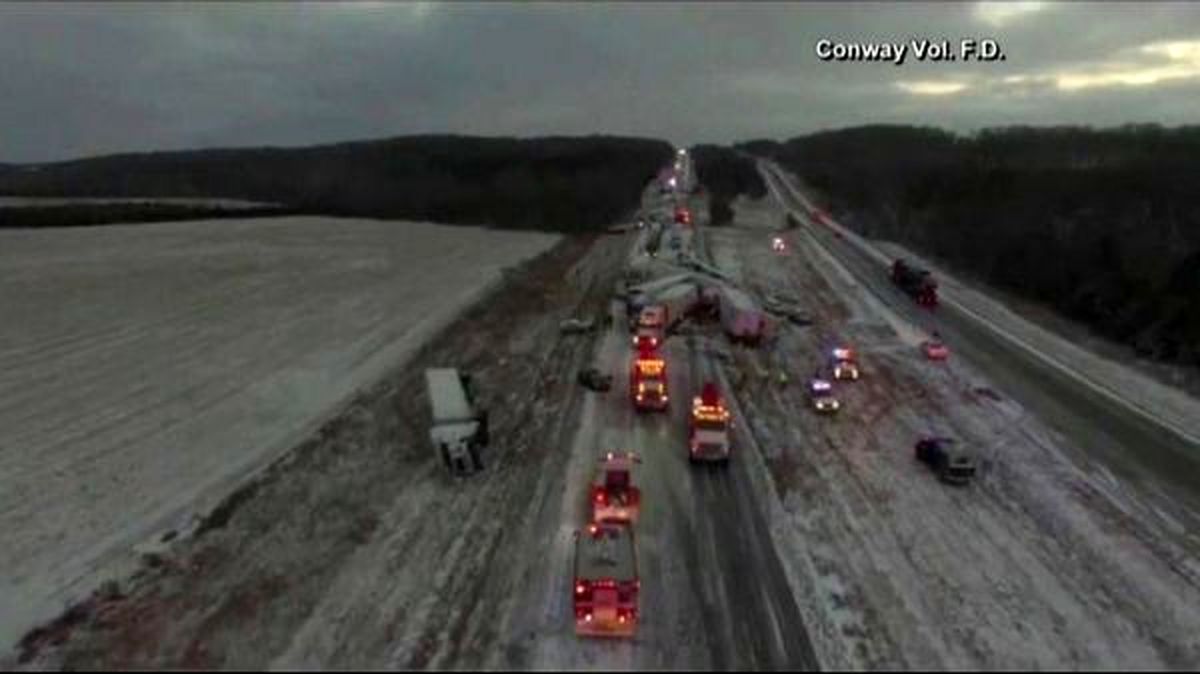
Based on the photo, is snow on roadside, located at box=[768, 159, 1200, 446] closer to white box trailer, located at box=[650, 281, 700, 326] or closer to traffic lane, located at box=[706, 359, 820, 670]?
white box trailer, located at box=[650, 281, 700, 326]

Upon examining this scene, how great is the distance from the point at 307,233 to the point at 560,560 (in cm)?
13203

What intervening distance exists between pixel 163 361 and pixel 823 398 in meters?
43.2

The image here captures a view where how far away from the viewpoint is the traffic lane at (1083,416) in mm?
51656

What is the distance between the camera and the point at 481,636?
107 feet

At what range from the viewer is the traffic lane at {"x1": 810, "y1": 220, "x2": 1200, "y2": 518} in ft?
169

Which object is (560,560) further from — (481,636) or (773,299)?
(773,299)

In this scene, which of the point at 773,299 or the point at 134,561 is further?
the point at 773,299

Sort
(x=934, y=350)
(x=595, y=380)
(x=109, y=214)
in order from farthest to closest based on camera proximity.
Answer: (x=109, y=214) → (x=934, y=350) → (x=595, y=380)

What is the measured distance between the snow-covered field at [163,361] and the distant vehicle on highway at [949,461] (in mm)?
30152

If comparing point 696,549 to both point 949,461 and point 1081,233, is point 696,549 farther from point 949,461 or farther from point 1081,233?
point 1081,233

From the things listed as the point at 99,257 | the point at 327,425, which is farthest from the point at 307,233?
the point at 327,425

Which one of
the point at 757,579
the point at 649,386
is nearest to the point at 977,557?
the point at 757,579

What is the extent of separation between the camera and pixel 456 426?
50906mm

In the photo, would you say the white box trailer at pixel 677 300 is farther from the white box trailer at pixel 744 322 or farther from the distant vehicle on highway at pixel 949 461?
the distant vehicle on highway at pixel 949 461
